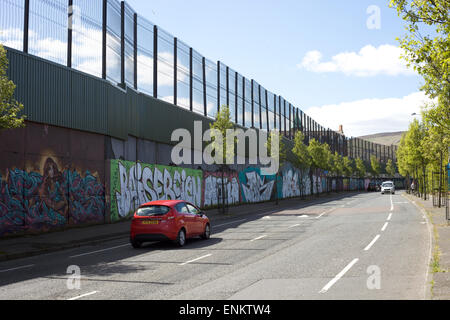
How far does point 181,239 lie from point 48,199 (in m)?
7.38

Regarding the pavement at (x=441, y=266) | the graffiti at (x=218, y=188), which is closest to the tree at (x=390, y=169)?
the graffiti at (x=218, y=188)

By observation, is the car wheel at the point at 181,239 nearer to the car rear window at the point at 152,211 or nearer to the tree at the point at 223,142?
the car rear window at the point at 152,211

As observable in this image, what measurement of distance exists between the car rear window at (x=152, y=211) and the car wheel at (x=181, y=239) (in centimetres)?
87

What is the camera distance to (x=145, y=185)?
28.8 metres

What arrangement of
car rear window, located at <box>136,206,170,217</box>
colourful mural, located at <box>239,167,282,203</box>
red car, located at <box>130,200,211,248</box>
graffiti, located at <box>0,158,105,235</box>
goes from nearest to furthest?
red car, located at <box>130,200,211,248</box>
car rear window, located at <box>136,206,170,217</box>
graffiti, located at <box>0,158,105,235</box>
colourful mural, located at <box>239,167,282,203</box>

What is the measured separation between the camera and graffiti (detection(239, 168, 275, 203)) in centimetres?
4659

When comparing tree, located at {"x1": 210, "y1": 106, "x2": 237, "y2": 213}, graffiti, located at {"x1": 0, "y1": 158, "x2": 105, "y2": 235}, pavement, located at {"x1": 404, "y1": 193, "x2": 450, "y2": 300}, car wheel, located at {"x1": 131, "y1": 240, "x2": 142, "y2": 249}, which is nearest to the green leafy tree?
tree, located at {"x1": 210, "y1": 106, "x2": 237, "y2": 213}

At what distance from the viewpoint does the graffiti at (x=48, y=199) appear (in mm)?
18172

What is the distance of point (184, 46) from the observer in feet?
111

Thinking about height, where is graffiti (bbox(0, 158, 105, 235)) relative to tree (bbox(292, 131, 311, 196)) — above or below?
below

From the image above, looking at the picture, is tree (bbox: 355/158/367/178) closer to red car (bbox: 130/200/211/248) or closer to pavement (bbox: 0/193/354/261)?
pavement (bbox: 0/193/354/261)

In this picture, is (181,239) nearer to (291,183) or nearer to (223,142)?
(223,142)

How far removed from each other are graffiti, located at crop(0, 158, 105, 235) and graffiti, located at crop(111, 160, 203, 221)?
60.0 inches

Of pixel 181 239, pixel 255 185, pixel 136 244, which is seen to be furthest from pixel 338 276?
pixel 255 185
